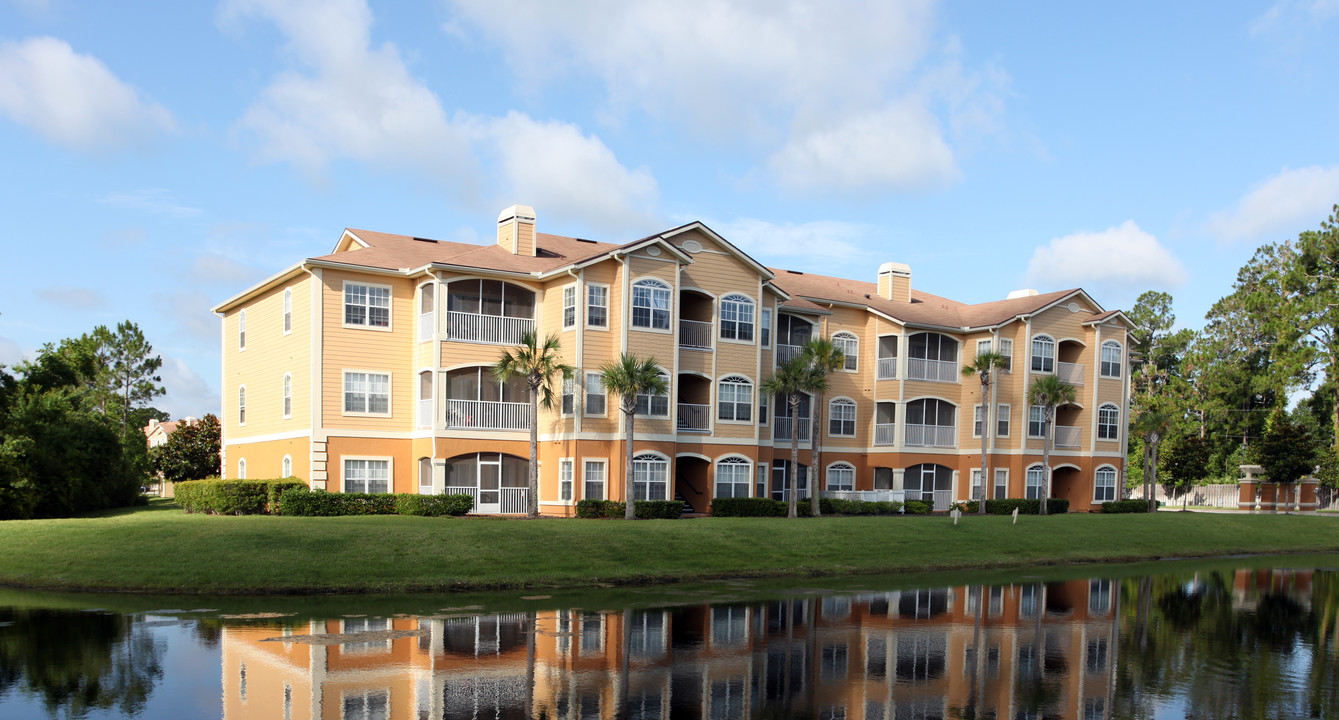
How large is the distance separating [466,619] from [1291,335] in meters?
61.4

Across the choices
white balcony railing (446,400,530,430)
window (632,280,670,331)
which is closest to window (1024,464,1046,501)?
window (632,280,670,331)

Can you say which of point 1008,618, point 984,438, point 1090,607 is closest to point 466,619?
point 1008,618

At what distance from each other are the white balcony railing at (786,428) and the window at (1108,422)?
51.3ft

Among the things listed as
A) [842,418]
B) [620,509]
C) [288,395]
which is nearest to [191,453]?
[288,395]

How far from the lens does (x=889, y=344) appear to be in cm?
4734

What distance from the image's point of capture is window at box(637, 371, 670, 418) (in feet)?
117

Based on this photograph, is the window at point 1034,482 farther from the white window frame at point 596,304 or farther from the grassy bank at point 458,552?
the white window frame at point 596,304

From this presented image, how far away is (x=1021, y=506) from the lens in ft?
150

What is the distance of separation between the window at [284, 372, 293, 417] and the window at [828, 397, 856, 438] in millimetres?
22715

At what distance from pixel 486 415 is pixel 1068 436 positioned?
29.1 metres

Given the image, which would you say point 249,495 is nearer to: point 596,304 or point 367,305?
point 367,305

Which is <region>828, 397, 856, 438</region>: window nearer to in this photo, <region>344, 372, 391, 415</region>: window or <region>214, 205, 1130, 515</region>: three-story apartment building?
<region>214, 205, 1130, 515</region>: three-story apartment building

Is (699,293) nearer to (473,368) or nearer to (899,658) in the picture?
(473,368)

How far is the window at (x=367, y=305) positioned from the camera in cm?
3584
